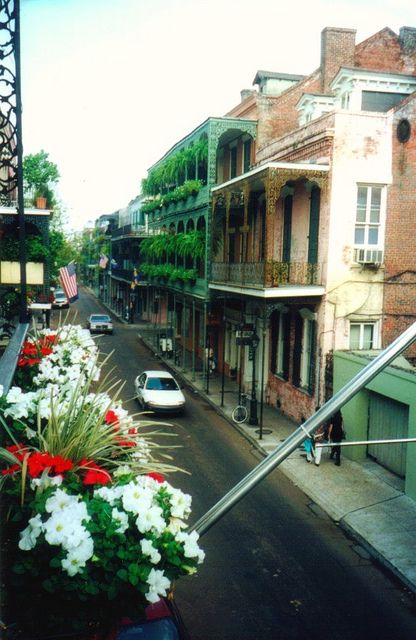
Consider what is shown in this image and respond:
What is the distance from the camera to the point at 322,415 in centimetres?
314

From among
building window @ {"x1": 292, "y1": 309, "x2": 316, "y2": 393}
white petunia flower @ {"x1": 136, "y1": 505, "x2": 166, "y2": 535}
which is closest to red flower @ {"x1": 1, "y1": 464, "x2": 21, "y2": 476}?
white petunia flower @ {"x1": 136, "y1": 505, "x2": 166, "y2": 535}

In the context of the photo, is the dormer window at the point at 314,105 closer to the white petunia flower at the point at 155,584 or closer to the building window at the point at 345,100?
the building window at the point at 345,100

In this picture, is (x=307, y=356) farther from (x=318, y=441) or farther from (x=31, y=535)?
(x=31, y=535)

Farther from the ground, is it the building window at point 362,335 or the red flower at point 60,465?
the red flower at point 60,465

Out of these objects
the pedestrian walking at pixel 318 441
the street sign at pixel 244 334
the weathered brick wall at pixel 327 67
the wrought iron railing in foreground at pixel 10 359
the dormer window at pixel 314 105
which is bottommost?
the pedestrian walking at pixel 318 441

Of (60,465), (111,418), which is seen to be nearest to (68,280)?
(111,418)

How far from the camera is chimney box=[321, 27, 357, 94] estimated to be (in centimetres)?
2336

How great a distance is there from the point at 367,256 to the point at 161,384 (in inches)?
352

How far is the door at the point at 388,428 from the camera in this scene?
50.6 ft

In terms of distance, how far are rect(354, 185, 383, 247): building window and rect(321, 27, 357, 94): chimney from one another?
6840 mm

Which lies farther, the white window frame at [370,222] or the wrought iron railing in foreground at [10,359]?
the white window frame at [370,222]

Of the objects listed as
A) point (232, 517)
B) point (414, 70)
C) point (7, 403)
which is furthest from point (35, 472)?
point (414, 70)

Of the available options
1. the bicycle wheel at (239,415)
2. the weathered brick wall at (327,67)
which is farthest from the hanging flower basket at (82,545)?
the weathered brick wall at (327,67)

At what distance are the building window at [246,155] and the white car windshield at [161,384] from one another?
396 inches
